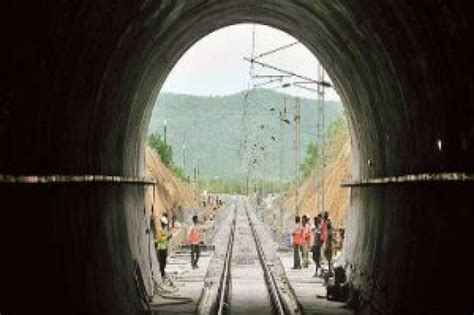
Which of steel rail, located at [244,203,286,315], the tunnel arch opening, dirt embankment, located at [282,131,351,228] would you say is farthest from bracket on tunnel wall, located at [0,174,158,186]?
dirt embankment, located at [282,131,351,228]

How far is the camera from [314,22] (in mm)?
18188

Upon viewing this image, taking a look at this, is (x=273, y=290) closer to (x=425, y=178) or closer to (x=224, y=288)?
(x=224, y=288)

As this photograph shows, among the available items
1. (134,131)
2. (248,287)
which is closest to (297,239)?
(248,287)

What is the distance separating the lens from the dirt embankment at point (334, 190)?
5059cm

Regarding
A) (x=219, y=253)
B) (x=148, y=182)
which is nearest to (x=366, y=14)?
(x=148, y=182)

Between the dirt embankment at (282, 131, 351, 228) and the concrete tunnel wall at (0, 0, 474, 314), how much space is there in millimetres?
24088

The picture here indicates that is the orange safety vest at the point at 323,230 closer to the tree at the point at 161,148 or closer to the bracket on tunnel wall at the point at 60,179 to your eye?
the bracket on tunnel wall at the point at 60,179

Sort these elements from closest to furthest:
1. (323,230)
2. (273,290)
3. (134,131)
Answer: (134,131), (273,290), (323,230)

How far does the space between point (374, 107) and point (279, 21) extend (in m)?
5.79

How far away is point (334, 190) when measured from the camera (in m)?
56.2

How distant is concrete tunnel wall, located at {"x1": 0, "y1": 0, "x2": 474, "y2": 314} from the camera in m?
9.00

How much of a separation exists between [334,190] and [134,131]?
37.6m

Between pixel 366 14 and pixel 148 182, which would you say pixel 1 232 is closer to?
pixel 366 14

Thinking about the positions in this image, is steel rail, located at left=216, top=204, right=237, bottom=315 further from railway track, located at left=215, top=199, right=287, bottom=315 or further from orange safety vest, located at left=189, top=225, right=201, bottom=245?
orange safety vest, located at left=189, top=225, right=201, bottom=245
